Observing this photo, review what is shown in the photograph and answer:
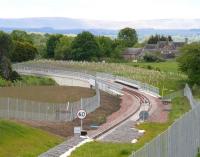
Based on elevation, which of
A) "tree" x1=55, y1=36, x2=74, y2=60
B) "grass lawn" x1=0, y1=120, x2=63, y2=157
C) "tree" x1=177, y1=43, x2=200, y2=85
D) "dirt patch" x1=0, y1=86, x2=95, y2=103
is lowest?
"tree" x1=55, y1=36, x2=74, y2=60

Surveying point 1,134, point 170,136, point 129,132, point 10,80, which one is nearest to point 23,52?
point 10,80

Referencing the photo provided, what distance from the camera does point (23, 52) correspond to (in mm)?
168750

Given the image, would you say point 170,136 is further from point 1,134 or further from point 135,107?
point 135,107

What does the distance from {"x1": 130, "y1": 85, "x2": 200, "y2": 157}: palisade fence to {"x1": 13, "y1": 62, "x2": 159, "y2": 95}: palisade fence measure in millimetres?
64269

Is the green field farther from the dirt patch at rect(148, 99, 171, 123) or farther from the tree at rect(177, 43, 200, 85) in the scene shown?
the dirt patch at rect(148, 99, 171, 123)

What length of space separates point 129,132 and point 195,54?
62358mm

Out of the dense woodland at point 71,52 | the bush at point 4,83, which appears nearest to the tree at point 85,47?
the dense woodland at point 71,52

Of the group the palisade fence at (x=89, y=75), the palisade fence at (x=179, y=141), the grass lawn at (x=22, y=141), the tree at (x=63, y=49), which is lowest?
the tree at (x=63, y=49)

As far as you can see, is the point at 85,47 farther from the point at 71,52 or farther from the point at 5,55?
the point at 5,55

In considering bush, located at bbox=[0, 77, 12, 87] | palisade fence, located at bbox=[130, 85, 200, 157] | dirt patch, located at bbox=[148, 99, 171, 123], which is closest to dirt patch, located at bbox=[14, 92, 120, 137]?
dirt patch, located at bbox=[148, 99, 171, 123]

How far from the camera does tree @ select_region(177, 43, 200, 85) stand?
112 meters

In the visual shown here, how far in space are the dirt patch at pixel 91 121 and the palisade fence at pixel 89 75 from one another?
11.5 m

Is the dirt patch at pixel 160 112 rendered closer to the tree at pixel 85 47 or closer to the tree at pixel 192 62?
the tree at pixel 192 62

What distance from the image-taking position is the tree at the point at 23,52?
16424 cm
